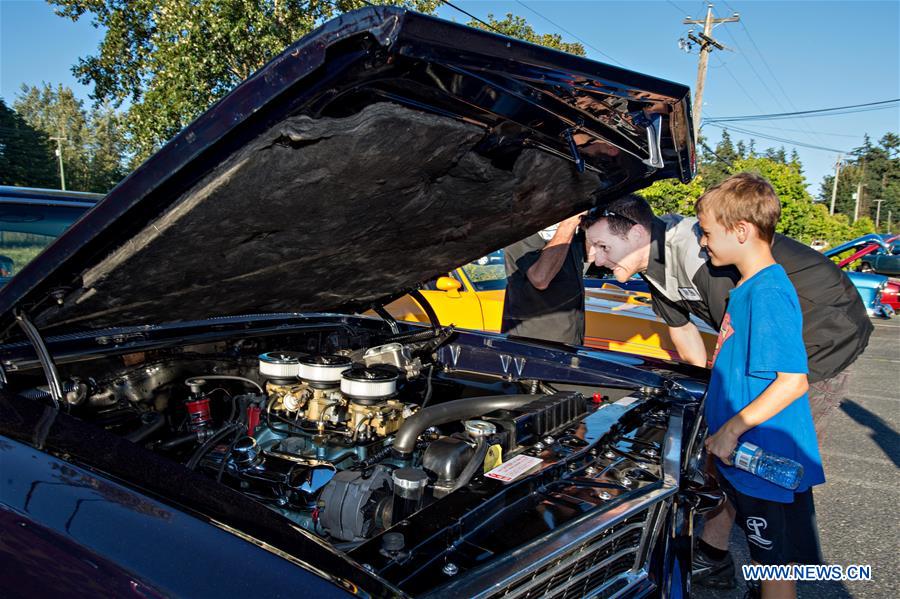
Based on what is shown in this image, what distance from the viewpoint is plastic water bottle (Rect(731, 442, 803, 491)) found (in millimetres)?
1792

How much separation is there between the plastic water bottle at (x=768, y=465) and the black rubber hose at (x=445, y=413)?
2.25 feet

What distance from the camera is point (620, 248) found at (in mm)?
2676

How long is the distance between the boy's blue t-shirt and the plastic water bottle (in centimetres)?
6

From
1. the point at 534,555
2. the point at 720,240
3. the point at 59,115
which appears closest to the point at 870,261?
the point at 720,240

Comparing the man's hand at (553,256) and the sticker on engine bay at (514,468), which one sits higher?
the man's hand at (553,256)

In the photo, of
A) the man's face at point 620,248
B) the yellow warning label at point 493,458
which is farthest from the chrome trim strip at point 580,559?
the man's face at point 620,248

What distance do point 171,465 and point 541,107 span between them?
115 cm

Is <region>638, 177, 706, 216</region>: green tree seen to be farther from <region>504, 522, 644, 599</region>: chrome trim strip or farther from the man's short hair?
<region>504, 522, 644, 599</region>: chrome trim strip

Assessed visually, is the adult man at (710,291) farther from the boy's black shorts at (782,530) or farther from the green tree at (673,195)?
the green tree at (673,195)

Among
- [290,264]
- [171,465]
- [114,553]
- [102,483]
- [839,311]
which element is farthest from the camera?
[839,311]

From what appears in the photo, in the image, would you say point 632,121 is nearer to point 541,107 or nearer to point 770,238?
point 541,107

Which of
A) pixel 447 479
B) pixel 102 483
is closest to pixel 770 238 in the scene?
pixel 447 479

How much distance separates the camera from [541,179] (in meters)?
1.97

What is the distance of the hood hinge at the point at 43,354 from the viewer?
1.50 m
